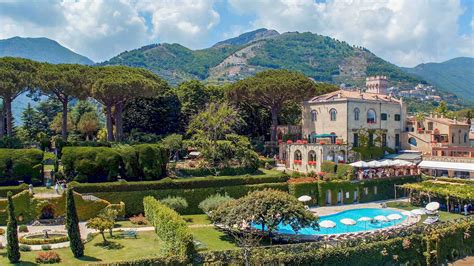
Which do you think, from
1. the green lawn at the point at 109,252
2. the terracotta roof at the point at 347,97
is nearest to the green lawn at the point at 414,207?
the terracotta roof at the point at 347,97

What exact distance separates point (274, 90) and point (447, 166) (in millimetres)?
23527

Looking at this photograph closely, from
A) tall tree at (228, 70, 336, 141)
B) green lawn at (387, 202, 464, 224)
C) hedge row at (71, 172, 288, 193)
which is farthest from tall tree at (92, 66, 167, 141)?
green lawn at (387, 202, 464, 224)

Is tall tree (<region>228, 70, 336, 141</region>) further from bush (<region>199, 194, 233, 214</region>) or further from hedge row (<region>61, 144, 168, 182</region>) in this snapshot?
bush (<region>199, 194, 233, 214</region>)

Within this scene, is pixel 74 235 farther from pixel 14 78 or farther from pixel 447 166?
pixel 447 166

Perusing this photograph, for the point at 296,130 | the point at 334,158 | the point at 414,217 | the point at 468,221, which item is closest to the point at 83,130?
the point at 296,130

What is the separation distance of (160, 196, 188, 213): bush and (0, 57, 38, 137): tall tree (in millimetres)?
23859

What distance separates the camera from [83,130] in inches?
2768

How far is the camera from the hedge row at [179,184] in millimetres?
39938

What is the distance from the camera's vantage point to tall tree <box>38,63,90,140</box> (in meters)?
54.6

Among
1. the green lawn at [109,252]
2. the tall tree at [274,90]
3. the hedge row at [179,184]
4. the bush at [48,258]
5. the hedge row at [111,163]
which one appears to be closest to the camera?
the bush at [48,258]

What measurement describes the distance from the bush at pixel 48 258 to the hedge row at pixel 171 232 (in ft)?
20.9

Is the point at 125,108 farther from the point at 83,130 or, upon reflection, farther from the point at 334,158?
the point at 334,158

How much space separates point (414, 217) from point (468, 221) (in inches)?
209

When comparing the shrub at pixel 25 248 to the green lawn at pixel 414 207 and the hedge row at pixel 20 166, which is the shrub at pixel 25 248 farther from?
the green lawn at pixel 414 207
